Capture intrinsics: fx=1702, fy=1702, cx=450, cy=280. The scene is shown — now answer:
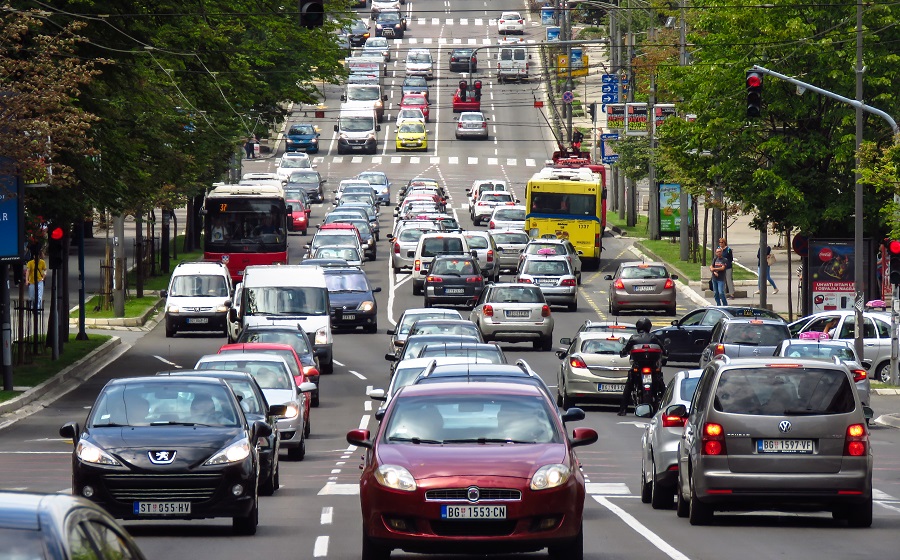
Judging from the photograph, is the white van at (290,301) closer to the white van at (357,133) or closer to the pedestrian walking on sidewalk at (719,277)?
the pedestrian walking on sidewalk at (719,277)

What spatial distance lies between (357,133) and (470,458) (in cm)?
8851

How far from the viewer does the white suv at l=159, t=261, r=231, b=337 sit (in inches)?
1750

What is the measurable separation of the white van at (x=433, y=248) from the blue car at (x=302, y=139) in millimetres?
48004

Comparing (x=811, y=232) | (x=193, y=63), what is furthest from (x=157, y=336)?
(x=811, y=232)

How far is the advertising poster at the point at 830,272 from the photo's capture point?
4188 centimetres

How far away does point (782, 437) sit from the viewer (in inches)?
593

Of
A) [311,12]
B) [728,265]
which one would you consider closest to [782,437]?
[311,12]

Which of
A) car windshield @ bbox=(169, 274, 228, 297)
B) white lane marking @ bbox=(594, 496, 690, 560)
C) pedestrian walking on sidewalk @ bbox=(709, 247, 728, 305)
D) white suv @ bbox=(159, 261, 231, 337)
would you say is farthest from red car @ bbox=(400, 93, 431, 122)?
white lane marking @ bbox=(594, 496, 690, 560)

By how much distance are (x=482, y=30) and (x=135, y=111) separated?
95329mm

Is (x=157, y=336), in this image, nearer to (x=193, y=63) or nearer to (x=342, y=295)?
(x=342, y=295)

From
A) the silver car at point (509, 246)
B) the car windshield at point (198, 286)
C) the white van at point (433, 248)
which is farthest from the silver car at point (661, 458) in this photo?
the silver car at point (509, 246)

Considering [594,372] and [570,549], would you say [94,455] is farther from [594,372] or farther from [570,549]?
[594,372]

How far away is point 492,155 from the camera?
10138 centimetres

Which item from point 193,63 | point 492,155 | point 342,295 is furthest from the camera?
point 492,155
